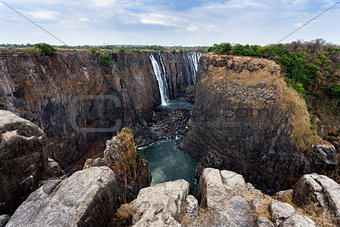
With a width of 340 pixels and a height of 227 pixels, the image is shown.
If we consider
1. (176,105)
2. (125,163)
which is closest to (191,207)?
(125,163)

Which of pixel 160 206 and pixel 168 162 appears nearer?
pixel 160 206

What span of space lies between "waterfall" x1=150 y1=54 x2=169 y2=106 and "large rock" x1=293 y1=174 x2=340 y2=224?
48.4 m

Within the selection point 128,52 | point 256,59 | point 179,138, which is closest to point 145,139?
point 179,138

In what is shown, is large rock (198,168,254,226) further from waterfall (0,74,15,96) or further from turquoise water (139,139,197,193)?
waterfall (0,74,15,96)

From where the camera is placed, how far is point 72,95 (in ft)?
104

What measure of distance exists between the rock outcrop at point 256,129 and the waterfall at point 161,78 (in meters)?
25.3

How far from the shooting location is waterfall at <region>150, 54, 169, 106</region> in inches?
2232

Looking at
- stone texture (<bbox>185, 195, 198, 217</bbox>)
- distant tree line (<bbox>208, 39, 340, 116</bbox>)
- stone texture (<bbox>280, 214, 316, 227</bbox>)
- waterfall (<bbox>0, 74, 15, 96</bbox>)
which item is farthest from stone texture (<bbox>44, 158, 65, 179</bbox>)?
distant tree line (<bbox>208, 39, 340, 116</bbox>)

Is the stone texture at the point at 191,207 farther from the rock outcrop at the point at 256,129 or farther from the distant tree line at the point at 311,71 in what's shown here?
the distant tree line at the point at 311,71

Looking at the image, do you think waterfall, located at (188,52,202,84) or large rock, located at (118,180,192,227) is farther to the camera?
waterfall, located at (188,52,202,84)

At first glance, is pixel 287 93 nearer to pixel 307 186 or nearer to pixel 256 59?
pixel 256 59

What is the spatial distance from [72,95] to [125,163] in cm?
1939

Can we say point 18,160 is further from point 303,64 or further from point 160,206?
A: point 303,64

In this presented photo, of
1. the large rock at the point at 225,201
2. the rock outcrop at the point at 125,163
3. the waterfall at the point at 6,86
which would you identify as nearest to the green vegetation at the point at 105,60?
the waterfall at the point at 6,86
